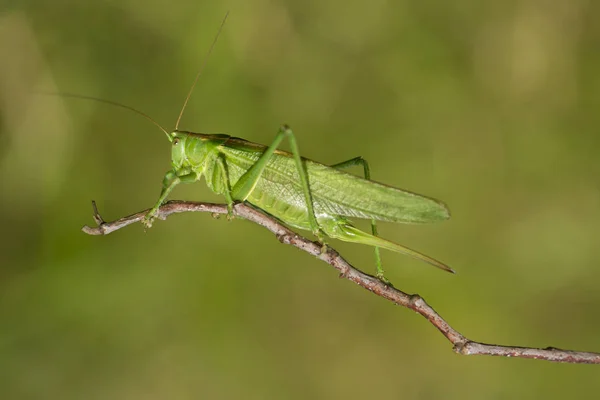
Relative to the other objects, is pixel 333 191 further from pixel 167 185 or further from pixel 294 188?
pixel 167 185

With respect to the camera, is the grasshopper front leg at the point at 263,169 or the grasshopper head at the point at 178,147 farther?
the grasshopper head at the point at 178,147

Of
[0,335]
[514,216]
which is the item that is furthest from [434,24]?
[0,335]

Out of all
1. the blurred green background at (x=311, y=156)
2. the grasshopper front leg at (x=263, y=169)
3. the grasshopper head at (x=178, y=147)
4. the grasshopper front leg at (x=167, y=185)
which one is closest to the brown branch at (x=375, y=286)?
the grasshopper front leg at (x=167, y=185)

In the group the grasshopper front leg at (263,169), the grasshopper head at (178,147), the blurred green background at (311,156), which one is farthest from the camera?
the blurred green background at (311,156)

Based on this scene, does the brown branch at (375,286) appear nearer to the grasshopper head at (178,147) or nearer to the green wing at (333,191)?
the green wing at (333,191)

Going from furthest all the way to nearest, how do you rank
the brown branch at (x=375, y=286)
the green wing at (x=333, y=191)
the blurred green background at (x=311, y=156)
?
1. the blurred green background at (x=311, y=156)
2. the green wing at (x=333, y=191)
3. the brown branch at (x=375, y=286)

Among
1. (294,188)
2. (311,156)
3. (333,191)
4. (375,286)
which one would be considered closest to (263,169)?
(294,188)
